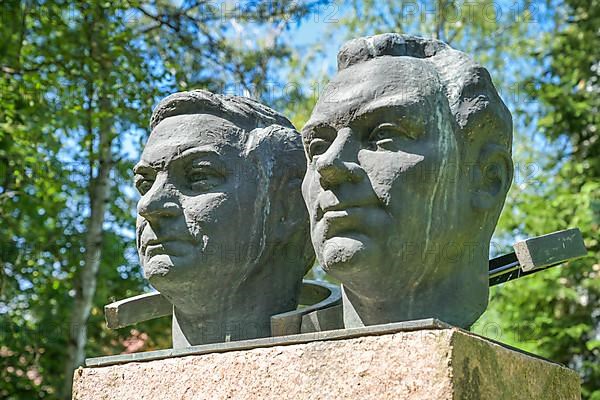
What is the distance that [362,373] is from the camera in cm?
294

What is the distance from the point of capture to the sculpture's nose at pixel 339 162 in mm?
3383

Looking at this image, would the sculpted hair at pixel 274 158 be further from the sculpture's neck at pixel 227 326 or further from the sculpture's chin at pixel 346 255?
the sculpture's chin at pixel 346 255

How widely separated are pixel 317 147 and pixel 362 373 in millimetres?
1016

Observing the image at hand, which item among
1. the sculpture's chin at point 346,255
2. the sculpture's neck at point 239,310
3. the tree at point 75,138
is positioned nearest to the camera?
the sculpture's chin at point 346,255

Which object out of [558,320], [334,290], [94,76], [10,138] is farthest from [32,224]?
[334,290]

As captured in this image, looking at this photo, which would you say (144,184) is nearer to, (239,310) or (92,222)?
(239,310)

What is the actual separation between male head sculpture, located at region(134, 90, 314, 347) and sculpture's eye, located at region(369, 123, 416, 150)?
838 mm

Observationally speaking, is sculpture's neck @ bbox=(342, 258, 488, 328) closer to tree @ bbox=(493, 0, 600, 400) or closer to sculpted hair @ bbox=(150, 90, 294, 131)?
sculpted hair @ bbox=(150, 90, 294, 131)

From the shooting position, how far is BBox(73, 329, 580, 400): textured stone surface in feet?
9.31

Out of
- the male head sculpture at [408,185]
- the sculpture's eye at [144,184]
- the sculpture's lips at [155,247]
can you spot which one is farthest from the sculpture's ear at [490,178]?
the sculpture's eye at [144,184]

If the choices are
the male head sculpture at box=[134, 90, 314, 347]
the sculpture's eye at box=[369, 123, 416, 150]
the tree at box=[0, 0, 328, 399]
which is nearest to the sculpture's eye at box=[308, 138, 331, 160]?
the sculpture's eye at box=[369, 123, 416, 150]

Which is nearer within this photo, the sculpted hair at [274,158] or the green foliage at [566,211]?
the sculpted hair at [274,158]

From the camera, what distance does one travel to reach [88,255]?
1060 centimetres

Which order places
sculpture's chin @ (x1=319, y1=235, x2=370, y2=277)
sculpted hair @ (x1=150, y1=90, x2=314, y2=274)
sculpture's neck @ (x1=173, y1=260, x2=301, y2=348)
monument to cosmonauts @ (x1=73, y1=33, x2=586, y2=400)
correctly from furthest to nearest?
sculpted hair @ (x1=150, y1=90, x2=314, y2=274), sculpture's neck @ (x1=173, y1=260, x2=301, y2=348), sculpture's chin @ (x1=319, y1=235, x2=370, y2=277), monument to cosmonauts @ (x1=73, y1=33, x2=586, y2=400)
